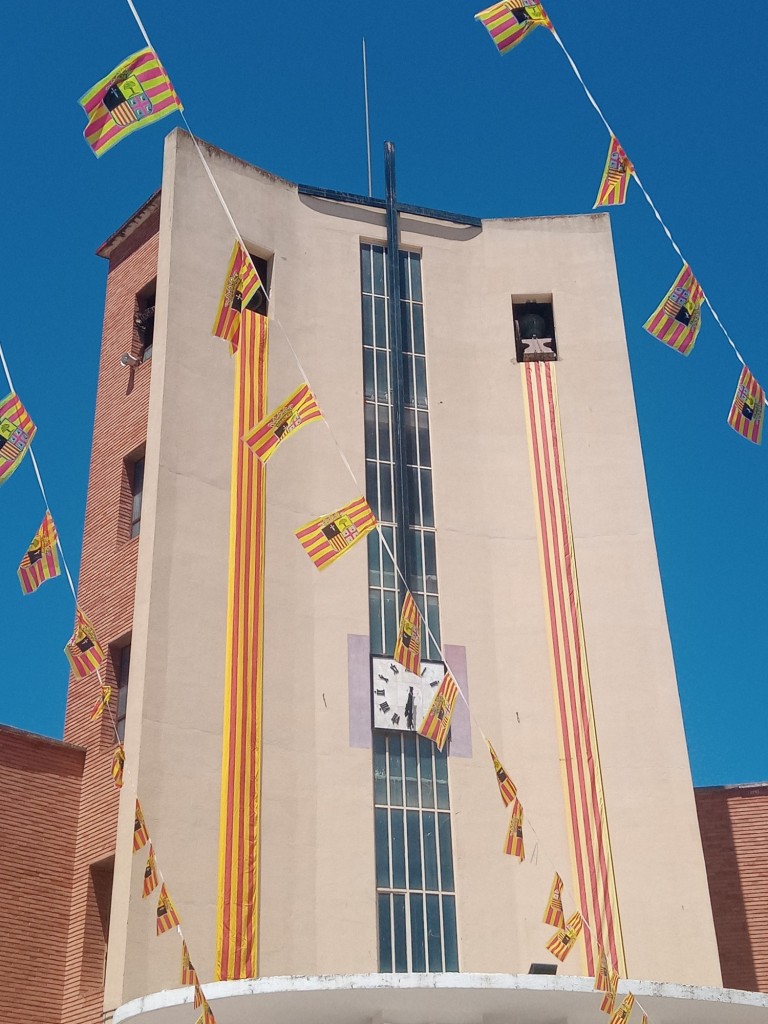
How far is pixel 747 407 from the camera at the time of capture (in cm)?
2414

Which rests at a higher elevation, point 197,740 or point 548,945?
point 197,740

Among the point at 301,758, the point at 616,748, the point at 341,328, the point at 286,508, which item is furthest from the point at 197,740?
the point at 341,328

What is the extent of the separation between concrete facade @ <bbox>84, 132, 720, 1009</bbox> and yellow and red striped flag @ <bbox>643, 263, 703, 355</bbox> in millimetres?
8090

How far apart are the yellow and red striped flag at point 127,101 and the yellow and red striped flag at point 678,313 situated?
867cm

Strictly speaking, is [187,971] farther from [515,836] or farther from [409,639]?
[409,639]

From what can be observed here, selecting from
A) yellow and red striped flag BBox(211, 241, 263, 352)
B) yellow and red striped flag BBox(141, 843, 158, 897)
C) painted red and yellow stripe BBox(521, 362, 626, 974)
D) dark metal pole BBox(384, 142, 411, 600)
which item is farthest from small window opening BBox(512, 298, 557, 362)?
yellow and red striped flag BBox(141, 843, 158, 897)

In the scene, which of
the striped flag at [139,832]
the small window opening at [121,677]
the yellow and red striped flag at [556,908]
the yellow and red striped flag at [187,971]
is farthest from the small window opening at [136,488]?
the yellow and red striped flag at [556,908]

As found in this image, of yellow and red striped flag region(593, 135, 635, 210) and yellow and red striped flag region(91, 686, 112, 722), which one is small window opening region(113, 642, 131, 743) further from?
yellow and red striped flag region(593, 135, 635, 210)

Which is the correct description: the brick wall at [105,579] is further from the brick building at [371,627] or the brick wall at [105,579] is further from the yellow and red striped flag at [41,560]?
the yellow and red striped flag at [41,560]

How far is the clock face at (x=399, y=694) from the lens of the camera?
28.3 metres

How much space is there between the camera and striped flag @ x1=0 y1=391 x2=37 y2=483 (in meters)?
22.8

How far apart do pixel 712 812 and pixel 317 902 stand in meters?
10.1

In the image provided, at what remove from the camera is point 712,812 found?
103 ft

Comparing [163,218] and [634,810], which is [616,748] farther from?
[163,218]
